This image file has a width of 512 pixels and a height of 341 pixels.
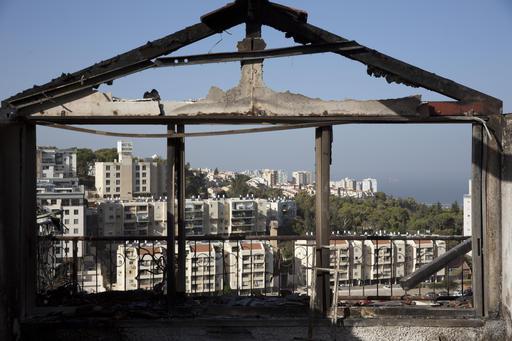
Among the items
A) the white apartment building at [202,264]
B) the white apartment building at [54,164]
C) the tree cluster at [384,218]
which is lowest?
the white apartment building at [202,264]

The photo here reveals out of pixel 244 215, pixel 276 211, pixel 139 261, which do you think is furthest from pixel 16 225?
pixel 276 211

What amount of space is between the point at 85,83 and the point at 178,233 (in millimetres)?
2018

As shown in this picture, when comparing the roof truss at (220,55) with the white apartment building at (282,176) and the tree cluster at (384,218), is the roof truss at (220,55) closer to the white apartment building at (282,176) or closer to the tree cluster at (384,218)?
the tree cluster at (384,218)

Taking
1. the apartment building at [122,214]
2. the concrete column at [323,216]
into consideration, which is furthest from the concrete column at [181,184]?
the apartment building at [122,214]

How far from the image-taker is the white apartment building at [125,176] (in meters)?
17.6

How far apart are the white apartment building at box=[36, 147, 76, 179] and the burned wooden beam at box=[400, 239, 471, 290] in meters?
13.8

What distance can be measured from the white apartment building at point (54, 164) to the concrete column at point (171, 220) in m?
13.0

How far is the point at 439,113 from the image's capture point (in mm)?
6980

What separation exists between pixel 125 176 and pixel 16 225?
486 inches

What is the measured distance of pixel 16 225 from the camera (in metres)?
6.86

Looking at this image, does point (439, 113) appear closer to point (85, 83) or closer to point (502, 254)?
point (502, 254)

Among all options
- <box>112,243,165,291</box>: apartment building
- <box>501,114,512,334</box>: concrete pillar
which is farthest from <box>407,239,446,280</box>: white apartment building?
<box>112,243,165,291</box>: apartment building

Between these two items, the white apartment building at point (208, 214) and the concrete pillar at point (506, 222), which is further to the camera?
the white apartment building at point (208, 214)

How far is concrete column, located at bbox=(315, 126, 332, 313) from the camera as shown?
23.3 feet
